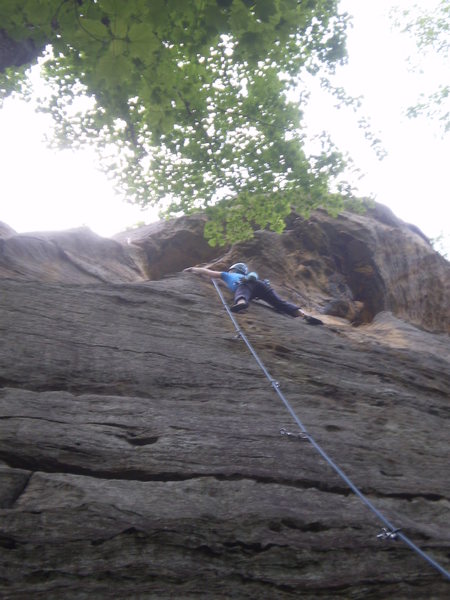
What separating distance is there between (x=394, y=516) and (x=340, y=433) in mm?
1229

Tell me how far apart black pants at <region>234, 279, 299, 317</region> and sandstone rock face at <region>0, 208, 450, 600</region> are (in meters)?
0.55

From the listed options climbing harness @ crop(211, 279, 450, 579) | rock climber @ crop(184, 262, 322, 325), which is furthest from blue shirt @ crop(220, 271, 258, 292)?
climbing harness @ crop(211, 279, 450, 579)

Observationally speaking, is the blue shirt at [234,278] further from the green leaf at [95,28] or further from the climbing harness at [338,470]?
the green leaf at [95,28]

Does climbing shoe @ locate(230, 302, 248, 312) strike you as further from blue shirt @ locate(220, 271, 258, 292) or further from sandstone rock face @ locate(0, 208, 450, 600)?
blue shirt @ locate(220, 271, 258, 292)

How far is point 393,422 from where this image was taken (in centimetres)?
622

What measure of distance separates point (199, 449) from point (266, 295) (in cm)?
523

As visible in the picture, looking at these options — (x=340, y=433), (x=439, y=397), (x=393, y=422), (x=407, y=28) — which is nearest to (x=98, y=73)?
(x=340, y=433)

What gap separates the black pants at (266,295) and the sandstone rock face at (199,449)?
55 centimetres

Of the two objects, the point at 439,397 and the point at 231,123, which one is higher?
the point at 231,123

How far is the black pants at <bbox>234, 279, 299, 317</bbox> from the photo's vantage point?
9609 millimetres

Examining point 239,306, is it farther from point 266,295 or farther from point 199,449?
point 199,449

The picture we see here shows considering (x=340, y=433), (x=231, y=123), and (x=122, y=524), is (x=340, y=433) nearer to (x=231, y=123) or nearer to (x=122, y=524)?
(x=122, y=524)

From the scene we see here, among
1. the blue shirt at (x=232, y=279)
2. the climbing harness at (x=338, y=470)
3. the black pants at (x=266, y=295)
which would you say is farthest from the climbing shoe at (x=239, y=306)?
the blue shirt at (x=232, y=279)

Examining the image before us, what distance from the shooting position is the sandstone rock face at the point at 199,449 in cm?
375
